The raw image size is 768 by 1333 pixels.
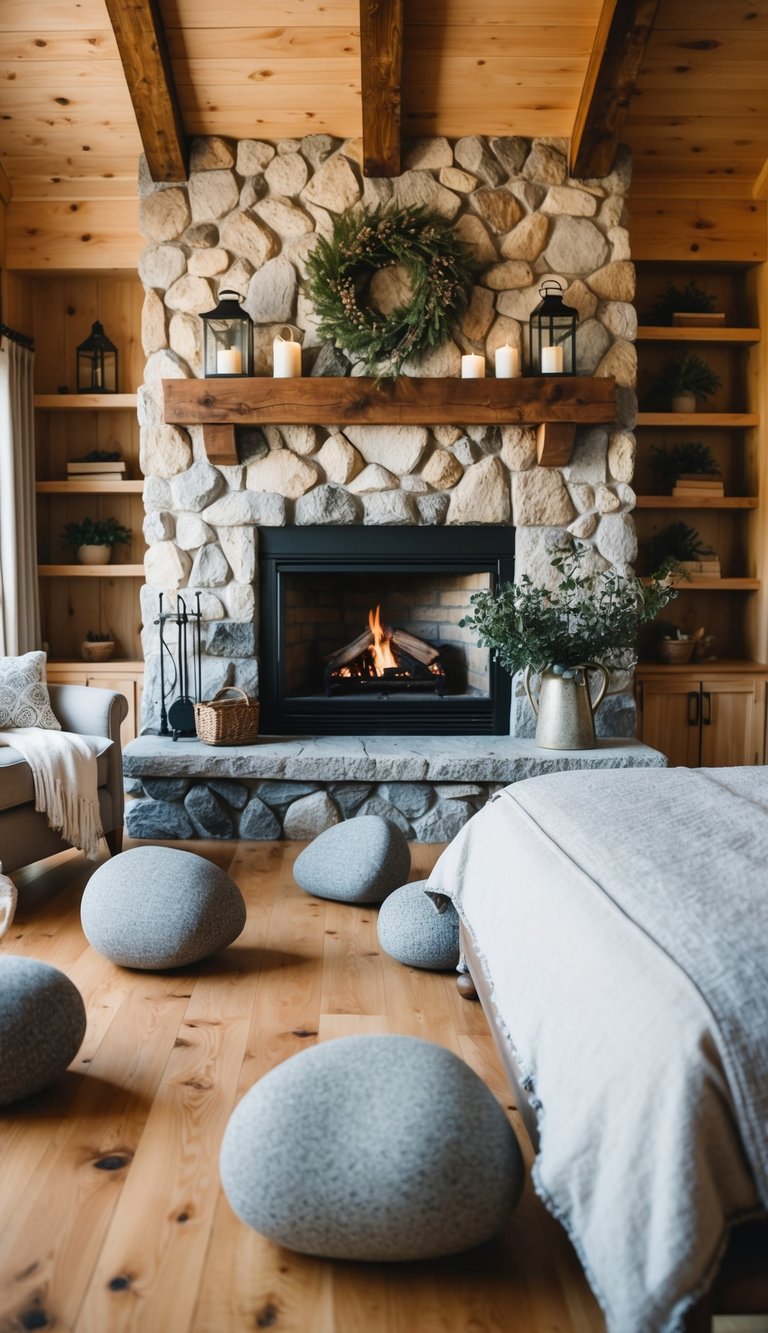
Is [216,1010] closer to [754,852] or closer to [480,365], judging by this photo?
[754,852]

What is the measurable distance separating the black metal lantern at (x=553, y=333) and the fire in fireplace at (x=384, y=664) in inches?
49.2

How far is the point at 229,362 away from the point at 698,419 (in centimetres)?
218

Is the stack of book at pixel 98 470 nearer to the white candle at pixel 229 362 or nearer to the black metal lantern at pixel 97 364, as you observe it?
the black metal lantern at pixel 97 364

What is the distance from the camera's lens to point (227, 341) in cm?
417

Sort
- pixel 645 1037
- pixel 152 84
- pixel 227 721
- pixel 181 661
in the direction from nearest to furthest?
pixel 645 1037, pixel 152 84, pixel 227 721, pixel 181 661

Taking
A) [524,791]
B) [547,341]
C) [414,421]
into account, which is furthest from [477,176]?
[524,791]

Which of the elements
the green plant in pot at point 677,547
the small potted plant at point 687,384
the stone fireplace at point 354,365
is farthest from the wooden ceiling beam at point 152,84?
the green plant in pot at point 677,547

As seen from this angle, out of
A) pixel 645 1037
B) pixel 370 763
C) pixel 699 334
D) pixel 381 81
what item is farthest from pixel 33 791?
pixel 699 334

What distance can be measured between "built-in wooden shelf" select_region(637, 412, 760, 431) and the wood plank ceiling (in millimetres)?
1089

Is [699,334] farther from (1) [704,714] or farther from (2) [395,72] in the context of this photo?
(2) [395,72]

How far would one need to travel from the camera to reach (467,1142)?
153 centimetres

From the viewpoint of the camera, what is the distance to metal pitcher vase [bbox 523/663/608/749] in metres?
4.04

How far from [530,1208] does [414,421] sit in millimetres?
3039

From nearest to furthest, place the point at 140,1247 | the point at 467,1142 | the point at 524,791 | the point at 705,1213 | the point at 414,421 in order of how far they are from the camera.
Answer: the point at 705,1213 < the point at 467,1142 < the point at 140,1247 < the point at 524,791 < the point at 414,421
